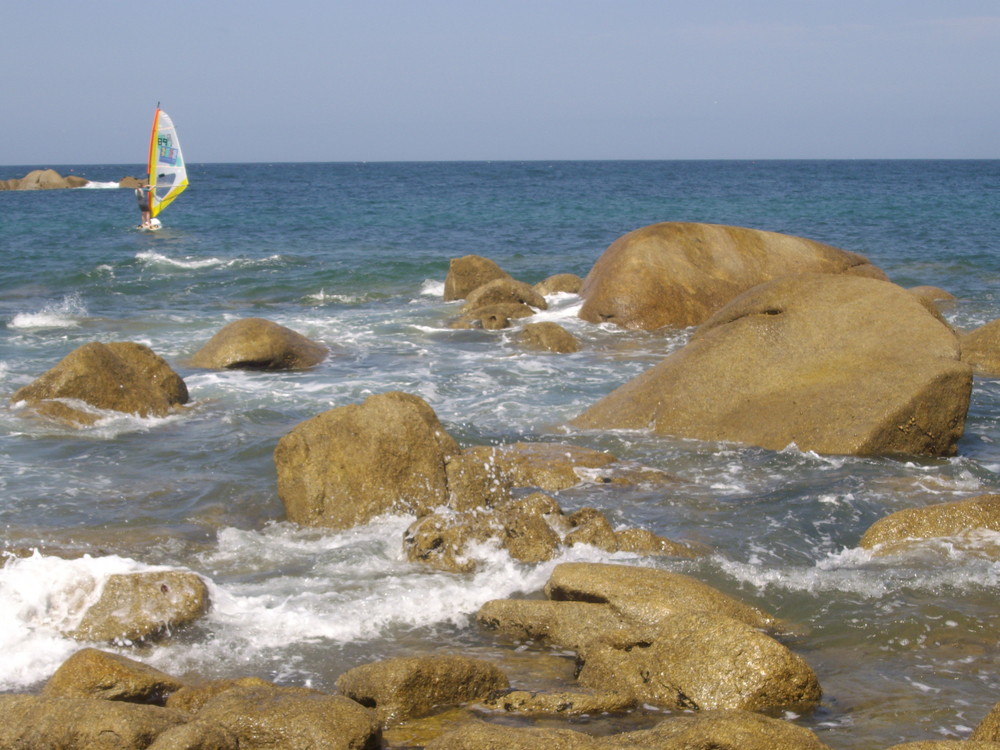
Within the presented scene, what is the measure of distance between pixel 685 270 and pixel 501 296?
3492mm

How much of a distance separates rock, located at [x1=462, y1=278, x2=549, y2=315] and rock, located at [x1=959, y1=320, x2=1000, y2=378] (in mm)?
7059

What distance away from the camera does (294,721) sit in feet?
13.7

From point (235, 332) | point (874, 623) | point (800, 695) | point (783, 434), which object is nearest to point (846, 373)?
point (783, 434)

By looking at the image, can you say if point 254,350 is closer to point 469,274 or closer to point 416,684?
point 469,274

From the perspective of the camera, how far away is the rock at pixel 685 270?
15.3 meters

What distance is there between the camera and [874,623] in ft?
19.2

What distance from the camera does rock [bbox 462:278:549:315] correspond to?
1759 cm

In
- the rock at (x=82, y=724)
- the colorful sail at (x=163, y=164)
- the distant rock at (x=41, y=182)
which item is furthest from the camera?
the distant rock at (x=41, y=182)

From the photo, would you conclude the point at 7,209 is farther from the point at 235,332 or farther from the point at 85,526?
the point at 85,526

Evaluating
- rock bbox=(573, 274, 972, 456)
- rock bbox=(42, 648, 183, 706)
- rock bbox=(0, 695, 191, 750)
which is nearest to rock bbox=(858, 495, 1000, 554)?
rock bbox=(573, 274, 972, 456)

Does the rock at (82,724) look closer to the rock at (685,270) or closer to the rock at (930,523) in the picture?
the rock at (930,523)

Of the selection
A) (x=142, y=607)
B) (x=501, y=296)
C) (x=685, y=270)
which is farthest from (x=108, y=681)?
(x=501, y=296)

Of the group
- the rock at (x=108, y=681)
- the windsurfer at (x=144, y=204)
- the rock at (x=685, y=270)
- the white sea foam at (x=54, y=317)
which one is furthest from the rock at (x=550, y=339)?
the windsurfer at (x=144, y=204)

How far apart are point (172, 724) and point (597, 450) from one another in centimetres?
574
